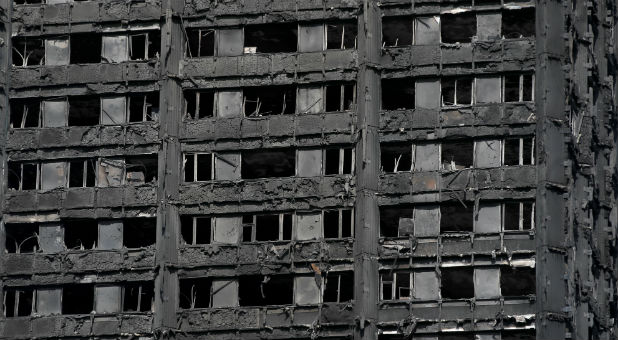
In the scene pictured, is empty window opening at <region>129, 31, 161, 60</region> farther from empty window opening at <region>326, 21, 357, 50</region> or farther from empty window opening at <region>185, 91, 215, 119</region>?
empty window opening at <region>326, 21, 357, 50</region>

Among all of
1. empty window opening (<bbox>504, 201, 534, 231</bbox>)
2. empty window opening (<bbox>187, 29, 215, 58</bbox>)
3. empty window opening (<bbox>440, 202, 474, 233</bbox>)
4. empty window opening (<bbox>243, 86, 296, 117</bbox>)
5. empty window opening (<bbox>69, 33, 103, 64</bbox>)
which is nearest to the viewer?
empty window opening (<bbox>504, 201, 534, 231</bbox>)

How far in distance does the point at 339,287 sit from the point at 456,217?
21.4 ft

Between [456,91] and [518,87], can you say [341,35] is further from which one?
[518,87]

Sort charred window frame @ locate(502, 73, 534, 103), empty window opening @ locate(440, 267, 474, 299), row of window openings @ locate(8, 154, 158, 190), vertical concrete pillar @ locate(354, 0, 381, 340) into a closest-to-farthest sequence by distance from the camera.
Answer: empty window opening @ locate(440, 267, 474, 299) → vertical concrete pillar @ locate(354, 0, 381, 340) → charred window frame @ locate(502, 73, 534, 103) → row of window openings @ locate(8, 154, 158, 190)

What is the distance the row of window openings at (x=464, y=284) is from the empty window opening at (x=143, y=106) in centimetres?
1478

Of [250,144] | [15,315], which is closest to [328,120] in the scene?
[250,144]

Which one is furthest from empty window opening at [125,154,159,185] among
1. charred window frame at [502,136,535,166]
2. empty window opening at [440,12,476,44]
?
charred window frame at [502,136,535,166]

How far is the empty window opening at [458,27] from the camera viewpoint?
347ft

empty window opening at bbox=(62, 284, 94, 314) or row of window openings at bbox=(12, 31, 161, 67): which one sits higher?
row of window openings at bbox=(12, 31, 161, 67)

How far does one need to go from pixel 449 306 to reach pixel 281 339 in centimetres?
818

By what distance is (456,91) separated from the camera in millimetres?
104938

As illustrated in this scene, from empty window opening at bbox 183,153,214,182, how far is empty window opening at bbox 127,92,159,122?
2893 millimetres

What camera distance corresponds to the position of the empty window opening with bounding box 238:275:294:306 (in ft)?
342

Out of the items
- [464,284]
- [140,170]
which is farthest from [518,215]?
[140,170]
